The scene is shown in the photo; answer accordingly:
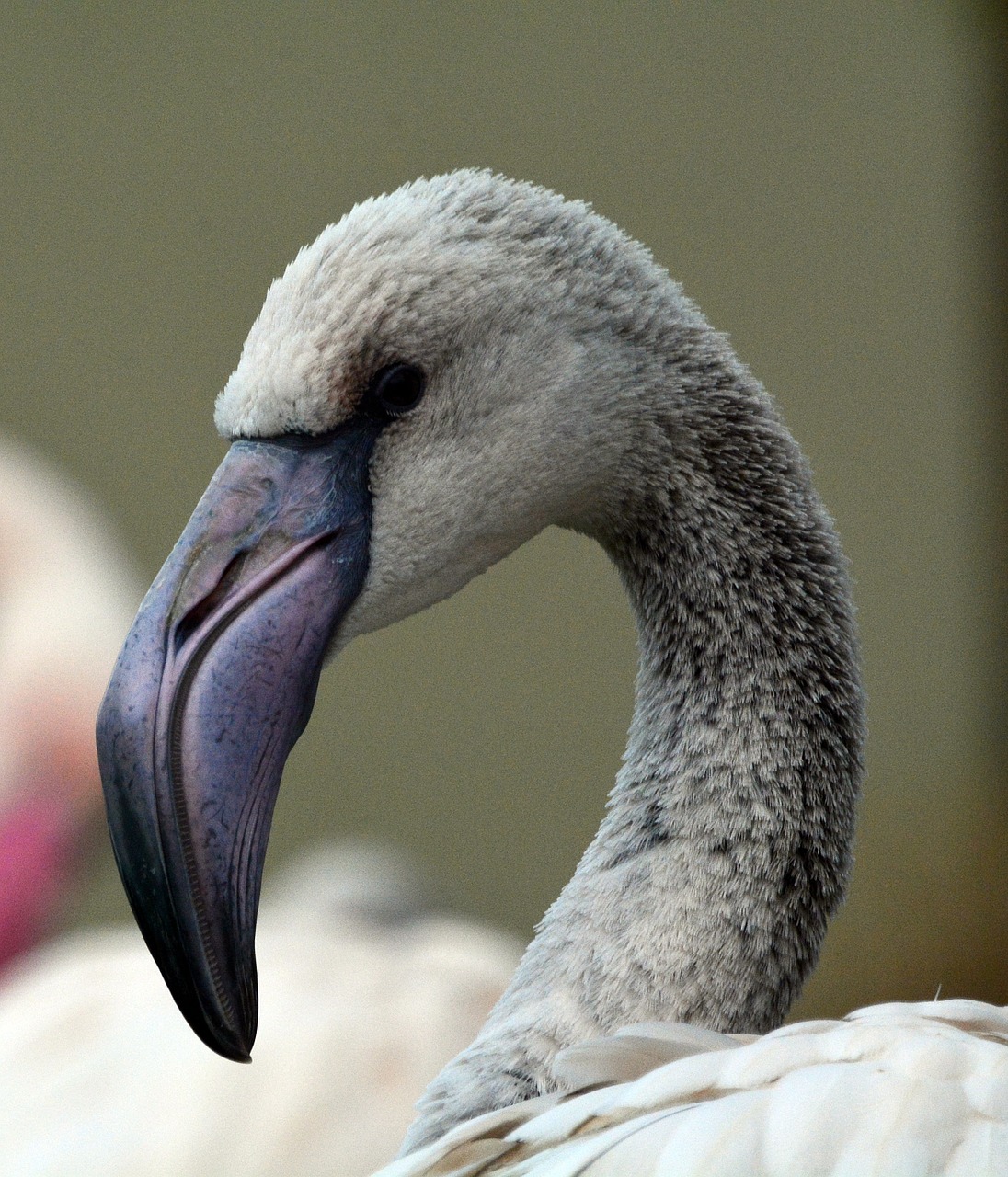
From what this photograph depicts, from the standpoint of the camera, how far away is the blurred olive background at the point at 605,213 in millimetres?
3172

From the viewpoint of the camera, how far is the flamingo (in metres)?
0.81

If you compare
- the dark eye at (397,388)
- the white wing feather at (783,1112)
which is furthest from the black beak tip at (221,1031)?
the dark eye at (397,388)

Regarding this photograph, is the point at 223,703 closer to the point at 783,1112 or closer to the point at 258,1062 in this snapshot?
the point at 783,1112

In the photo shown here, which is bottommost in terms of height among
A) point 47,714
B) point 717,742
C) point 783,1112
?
point 783,1112

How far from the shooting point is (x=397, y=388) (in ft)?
3.09

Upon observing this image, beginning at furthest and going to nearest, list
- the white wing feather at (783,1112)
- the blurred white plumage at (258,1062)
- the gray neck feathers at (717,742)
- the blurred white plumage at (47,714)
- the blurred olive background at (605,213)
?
the blurred olive background at (605,213)
the blurred white plumage at (47,714)
the blurred white plumage at (258,1062)
the gray neck feathers at (717,742)
the white wing feather at (783,1112)

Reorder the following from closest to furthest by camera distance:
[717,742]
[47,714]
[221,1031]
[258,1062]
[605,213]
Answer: [221,1031] < [717,742] < [258,1062] < [47,714] < [605,213]

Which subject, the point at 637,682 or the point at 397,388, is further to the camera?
the point at 637,682

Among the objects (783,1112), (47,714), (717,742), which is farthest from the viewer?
(47,714)

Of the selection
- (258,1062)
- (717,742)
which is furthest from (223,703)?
(258,1062)

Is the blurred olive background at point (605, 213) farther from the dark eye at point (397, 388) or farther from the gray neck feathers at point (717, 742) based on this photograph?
the dark eye at point (397, 388)

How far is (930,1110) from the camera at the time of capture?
2.45 ft

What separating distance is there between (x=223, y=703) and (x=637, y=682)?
38 cm

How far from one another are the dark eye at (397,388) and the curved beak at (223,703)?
34 millimetres
